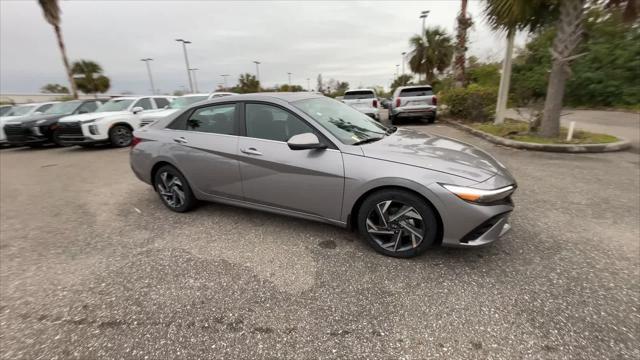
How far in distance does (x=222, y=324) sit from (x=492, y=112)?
12.3 m

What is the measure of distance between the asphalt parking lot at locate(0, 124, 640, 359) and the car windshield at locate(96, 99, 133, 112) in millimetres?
7804

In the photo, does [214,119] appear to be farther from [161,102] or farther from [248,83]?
[248,83]

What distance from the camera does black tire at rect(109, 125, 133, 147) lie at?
387 inches

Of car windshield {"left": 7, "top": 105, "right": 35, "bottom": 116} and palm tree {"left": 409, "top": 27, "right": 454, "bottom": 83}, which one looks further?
palm tree {"left": 409, "top": 27, "right": 454, "bottom": 83}

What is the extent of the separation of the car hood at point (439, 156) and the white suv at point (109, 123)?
32.0ft

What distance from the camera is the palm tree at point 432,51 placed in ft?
101

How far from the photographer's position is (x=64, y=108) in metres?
11.7

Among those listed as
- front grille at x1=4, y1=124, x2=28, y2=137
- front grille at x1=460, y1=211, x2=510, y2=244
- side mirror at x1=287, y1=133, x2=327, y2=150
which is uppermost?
side mirror at x1=287, y1=133, x2=327, y2=150

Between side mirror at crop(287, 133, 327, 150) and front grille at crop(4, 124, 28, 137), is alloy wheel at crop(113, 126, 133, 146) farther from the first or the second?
side mirror at crop(287, 133, 327, 150)

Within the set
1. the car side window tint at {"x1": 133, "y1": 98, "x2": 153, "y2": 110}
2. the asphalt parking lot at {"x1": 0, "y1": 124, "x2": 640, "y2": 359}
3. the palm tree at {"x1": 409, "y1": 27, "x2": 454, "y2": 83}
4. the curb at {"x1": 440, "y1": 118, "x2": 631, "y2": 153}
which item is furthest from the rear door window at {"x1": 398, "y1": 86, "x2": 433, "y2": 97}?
the palm tree at {"x1": 409, "y1": 27, "x2": 454, "y2": 83}

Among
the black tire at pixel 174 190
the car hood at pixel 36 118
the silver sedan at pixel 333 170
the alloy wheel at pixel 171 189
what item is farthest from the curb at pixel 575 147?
the car hood at pixel 36 118

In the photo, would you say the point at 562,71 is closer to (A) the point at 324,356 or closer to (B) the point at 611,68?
(A) the point at 324,356

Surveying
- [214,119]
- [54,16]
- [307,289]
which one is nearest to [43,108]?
[54,16]

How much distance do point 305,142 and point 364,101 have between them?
413 inches
